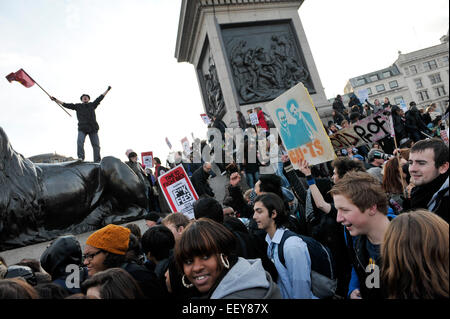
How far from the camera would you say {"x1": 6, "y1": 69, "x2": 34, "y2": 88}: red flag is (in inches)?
321

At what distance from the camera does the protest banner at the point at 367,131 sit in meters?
5.54

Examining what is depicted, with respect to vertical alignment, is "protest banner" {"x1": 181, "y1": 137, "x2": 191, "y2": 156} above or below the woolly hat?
above

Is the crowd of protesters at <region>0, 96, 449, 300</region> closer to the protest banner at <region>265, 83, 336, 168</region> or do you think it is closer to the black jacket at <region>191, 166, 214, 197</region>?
the protest banner at <region>265, 83, 336, 168</region>

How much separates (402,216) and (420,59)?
80808mm

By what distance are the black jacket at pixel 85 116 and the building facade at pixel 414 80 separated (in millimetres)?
66408

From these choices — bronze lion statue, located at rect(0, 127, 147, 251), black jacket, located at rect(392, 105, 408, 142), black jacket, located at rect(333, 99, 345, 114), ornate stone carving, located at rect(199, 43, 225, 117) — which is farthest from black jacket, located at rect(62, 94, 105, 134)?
black jacket, located at rect(333, 99, 345, 114)

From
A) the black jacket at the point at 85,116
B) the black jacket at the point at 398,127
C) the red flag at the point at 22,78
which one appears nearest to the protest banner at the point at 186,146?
the black jacket at the point at 85,116

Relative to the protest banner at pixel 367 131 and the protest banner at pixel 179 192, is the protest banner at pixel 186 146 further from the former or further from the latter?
the protest banner at pixel 367 131

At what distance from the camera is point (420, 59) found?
6856 centimetres

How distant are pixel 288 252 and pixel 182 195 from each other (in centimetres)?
365

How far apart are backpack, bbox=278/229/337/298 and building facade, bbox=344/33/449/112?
68.6 m
